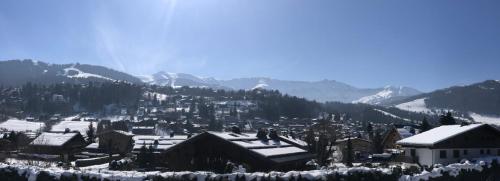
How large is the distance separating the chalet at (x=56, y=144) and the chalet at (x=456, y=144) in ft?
166

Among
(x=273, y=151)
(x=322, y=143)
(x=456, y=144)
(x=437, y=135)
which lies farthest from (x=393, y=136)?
(x=273, y=151)

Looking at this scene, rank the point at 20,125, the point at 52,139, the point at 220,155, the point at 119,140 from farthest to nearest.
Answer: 1. the point at 20,125
2. the point at 119,140
3. the point at 52,139
4. the point at 220,155

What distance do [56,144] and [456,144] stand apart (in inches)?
2356

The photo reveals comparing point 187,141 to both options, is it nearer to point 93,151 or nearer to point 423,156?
point 423,156

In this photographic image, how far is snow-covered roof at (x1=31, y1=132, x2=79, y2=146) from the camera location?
7820 centimetres

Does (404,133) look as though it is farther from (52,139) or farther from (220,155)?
(52,139)

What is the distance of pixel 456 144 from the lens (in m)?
49.3

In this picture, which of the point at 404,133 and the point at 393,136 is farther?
the point at 393,136

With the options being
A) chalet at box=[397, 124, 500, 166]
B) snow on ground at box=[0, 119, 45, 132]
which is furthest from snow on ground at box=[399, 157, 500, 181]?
snow on ground at box=[0, 119, 45, 132]

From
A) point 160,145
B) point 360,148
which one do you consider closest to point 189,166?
point 160,145

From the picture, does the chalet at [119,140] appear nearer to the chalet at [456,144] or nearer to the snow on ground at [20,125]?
the chalet at [456,144]

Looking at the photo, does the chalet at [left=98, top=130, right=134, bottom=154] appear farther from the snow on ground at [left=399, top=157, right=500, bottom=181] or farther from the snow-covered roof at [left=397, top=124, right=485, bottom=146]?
the snow on ground at [left=399, top=157, right=500, bottom=181]

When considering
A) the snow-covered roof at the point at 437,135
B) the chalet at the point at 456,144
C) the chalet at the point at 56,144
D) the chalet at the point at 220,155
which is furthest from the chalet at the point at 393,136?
the chalet at the point at 56,144

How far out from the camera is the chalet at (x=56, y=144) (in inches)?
2985
